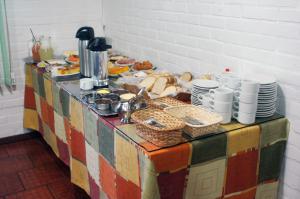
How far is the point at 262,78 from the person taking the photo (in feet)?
5.33

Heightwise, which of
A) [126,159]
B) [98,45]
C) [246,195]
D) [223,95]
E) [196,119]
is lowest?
[246,195]

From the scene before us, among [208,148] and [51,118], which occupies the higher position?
[208,148]

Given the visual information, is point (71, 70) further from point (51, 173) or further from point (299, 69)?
point (299, 69)

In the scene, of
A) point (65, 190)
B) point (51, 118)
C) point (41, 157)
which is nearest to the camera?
point (65, 190)

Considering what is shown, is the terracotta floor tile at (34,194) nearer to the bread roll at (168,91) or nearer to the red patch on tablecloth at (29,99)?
the red patch on tablecloth at (29,99)

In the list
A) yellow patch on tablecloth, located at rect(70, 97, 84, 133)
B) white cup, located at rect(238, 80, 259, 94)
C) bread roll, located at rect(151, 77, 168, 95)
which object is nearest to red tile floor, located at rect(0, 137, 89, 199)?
yellow patch on tablecloth, located at rect(70, 97, 84, 133)

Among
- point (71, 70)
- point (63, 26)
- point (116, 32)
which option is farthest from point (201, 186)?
point (63, 26)

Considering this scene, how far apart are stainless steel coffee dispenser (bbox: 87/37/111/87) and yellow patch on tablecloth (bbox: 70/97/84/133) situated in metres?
0.20

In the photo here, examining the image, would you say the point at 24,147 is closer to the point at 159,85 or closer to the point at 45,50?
the point at 45,50

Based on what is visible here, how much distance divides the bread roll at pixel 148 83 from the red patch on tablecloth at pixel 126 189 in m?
0.66

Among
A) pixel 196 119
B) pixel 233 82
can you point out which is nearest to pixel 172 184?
pixel 196 119

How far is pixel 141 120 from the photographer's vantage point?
4.58ft

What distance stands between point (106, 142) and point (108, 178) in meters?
0.18

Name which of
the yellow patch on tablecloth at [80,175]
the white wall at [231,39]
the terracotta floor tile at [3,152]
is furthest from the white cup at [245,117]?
the terracotta floor tile at [3,152]
